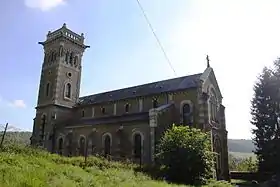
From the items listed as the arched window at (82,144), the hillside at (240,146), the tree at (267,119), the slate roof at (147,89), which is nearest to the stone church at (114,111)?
the slate roof at (147,89)

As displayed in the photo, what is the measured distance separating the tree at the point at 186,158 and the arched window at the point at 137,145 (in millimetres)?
7457

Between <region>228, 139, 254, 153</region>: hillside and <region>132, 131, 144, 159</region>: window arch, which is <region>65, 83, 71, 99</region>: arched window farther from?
<region>228, 139, 254, 153</region>: hillside

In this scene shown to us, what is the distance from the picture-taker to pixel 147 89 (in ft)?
120

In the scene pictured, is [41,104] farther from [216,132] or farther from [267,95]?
[267,95]

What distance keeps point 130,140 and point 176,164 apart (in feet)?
33.0

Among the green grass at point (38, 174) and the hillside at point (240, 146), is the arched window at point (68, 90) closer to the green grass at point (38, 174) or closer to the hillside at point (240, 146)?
the green grass at point (38, 174)

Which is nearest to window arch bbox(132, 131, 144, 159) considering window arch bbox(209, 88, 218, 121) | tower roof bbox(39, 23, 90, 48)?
window arch bbox(209, 88, 218, 121)

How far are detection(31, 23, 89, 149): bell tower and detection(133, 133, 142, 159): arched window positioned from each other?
14.6m

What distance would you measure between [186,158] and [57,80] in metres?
26.3

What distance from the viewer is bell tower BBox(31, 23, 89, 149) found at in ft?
129

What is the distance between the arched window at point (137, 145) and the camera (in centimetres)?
2942

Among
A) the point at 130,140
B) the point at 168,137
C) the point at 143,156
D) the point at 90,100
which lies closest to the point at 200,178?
the point at 168,137

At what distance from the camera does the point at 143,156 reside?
93.6ft

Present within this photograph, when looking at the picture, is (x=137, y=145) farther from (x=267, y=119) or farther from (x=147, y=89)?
(x=267, y=119)
